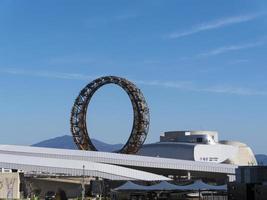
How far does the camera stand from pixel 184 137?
158750 millimetres

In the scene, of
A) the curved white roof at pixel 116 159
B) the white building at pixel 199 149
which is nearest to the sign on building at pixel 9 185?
the curved white roof at pixel 116 159

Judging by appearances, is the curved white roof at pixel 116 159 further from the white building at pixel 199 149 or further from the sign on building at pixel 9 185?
the white building at pixel 199 149

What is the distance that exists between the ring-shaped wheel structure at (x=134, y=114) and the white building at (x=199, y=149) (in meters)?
38.6

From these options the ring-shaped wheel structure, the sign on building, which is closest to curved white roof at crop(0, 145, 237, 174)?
the ring-shaped wheel structure

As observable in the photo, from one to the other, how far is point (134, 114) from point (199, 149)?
45.4 metres

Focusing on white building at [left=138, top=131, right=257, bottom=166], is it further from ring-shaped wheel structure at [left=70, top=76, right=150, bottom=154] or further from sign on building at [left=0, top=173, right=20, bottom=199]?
sign on building at [left=0, top=173, right=20, bottom=199]

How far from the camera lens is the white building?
5650 inches

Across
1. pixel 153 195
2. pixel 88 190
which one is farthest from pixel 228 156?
pixel 153 195

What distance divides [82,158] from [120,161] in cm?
666

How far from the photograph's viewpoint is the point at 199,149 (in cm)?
14400

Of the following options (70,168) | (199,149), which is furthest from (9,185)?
(199,149)

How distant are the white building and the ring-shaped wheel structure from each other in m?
38.6

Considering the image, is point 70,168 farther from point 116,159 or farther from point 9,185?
point 9,185

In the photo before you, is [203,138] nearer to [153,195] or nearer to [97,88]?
[97,88]
